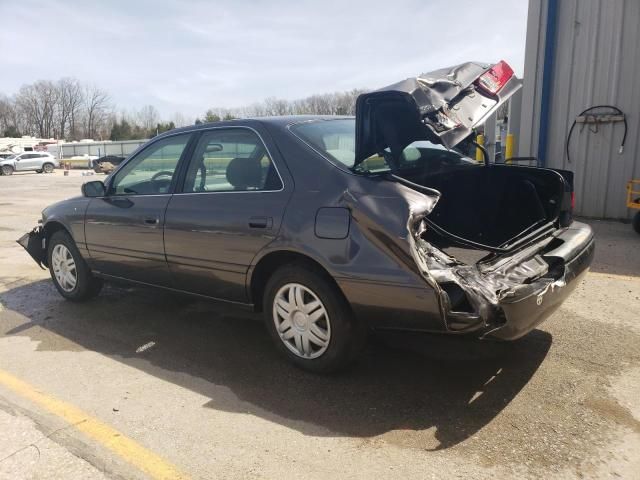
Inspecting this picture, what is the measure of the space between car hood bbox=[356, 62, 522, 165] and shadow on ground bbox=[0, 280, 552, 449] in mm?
1455

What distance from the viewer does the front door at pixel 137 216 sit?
168 inches

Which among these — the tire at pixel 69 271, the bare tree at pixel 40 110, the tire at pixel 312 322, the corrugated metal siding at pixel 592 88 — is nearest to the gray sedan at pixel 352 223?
the tire at pixel 312 322

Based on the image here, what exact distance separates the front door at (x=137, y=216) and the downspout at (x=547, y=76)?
270 inches

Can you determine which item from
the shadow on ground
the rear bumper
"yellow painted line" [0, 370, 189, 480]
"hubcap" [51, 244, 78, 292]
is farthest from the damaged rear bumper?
"hubcap" [51, 244, 78, 292]

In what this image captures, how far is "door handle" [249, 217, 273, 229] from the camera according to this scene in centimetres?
346

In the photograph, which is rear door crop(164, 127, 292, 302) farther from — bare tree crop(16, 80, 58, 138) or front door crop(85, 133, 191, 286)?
bare tree crop(16, 80, 58, 138)

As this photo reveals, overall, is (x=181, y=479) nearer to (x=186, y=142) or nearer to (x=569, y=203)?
(x=186, y=142)

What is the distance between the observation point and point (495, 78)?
152 inches

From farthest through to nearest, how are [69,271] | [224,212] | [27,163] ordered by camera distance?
[27,163], [69,271], [224,212]

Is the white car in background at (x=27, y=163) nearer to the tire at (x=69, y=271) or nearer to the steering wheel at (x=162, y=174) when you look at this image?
the tire at (x=69, y=271)

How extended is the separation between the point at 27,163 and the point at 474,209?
43.2m

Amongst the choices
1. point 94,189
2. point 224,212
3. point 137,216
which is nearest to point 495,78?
point 224,212

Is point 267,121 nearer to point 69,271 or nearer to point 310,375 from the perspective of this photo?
point 310,375

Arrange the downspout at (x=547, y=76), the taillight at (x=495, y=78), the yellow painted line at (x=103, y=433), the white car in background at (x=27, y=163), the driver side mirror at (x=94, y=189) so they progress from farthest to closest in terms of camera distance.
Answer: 1. the white car in background at (x=27, y=163)
2. the downspout at (x=547, y=76)
3. the driver side mirror at (x=94, y=189)
4. the taillight at (x=495, y=78)
5. the yellow painted line at (x=103, y=433)
